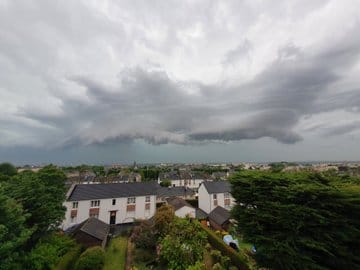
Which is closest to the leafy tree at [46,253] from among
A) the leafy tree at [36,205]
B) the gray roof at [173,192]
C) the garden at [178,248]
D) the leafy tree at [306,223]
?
the leafy tree at [36,205]

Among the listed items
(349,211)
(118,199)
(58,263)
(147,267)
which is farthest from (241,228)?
(118,199)

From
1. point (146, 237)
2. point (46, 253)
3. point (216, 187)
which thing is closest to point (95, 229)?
point (146, 237)

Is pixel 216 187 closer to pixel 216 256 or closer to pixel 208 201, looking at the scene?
pixel 208 201

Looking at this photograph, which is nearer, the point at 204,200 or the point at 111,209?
the point at 111,209

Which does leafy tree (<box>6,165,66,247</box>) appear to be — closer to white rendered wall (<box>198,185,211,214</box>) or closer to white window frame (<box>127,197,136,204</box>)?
white window frame (<box>127,197,136,204</box>)

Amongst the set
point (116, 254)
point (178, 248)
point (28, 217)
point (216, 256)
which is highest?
point (28, 217)

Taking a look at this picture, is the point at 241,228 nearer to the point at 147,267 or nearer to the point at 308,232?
the point at 308,232
